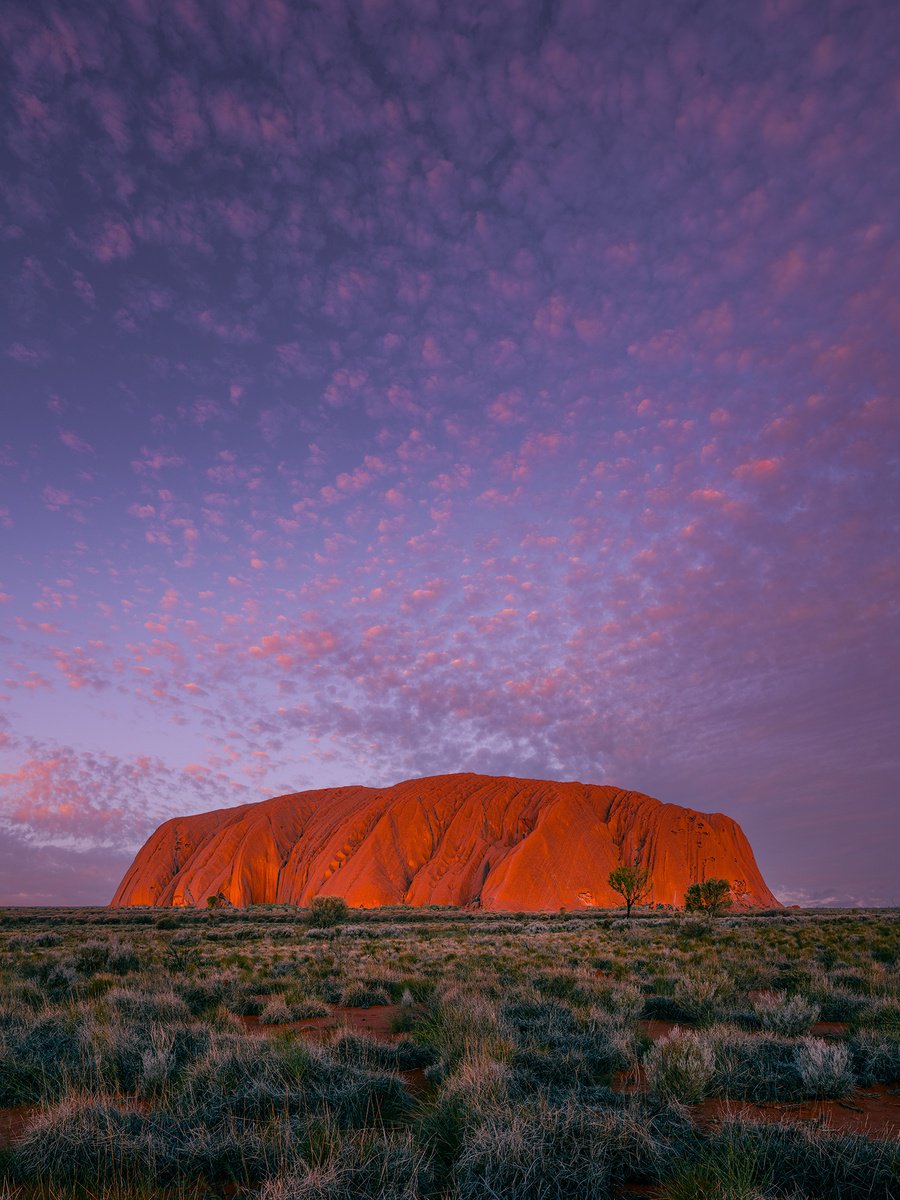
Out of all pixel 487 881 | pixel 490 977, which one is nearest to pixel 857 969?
pixel 490 977

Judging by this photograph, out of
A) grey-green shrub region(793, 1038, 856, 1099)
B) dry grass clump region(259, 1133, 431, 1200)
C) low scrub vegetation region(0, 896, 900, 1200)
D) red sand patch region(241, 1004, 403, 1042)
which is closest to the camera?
dry grass clump region(259, 1133, 431, 1200)

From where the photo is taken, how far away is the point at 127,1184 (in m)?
3.78

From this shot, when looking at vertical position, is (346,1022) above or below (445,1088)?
below

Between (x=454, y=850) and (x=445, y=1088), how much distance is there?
91964mm

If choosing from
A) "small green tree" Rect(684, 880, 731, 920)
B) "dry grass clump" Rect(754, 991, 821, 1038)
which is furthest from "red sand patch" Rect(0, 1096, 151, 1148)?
"small green tree" Rect(684, 880, 731, 920)

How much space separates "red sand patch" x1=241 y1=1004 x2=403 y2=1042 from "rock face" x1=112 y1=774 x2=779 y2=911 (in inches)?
2845

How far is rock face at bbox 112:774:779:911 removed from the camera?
81.7 m

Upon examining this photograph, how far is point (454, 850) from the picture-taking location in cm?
9075

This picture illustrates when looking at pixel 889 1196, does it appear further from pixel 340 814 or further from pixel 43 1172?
pixel 340 814

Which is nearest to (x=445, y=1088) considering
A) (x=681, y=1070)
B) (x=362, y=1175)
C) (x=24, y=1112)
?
(x=362, y=1175)

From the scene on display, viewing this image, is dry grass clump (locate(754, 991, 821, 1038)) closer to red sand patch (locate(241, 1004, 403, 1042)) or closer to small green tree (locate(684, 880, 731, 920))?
red sand patch (locate(241, 1004, 403, 1042))

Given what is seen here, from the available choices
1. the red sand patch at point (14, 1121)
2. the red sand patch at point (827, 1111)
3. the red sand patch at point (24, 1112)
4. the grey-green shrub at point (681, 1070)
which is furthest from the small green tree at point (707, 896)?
the red sand patch at point (14, 1121)

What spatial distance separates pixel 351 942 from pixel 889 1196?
23.0 m

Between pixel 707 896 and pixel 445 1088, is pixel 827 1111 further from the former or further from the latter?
pixel 707 896
